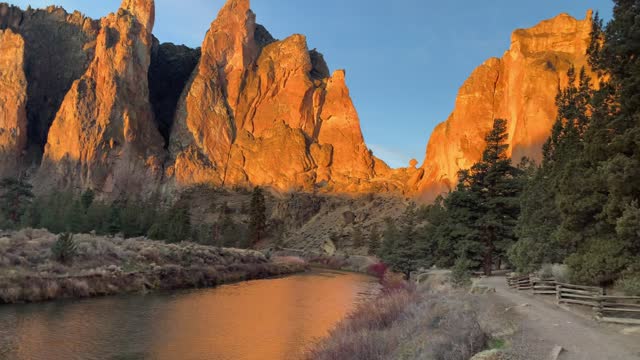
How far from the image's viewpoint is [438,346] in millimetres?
11156

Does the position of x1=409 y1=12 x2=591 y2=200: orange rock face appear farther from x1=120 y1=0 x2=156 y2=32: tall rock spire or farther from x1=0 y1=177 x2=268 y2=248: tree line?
x1=120 y1=0 x2=156 y2=32: tall rock spire

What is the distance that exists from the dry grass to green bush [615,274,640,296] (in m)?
4.80

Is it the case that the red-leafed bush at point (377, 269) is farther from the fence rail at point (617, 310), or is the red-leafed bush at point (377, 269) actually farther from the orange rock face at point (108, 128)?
the orange rock face at point (108, 128)

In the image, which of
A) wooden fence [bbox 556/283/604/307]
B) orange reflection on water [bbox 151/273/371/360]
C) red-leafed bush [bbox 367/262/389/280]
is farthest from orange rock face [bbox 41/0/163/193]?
wooden fence [bbox 556/283/604/307]

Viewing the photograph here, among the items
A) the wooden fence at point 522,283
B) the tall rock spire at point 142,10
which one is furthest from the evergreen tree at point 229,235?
the tall rock spire at point 142,10

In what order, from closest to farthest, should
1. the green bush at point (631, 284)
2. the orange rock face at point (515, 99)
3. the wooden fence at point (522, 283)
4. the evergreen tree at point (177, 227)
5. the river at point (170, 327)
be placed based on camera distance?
the green bush at point (631, 284) < the river at point (170, 327) < the wooden fence at point (522, 283) < the evergreen tree at point (177, 227) < the orange rock face at point (515, 99)

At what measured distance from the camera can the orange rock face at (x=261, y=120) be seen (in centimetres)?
13225

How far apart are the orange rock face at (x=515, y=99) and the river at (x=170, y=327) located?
6638 cm

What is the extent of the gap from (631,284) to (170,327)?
1810 centimetres

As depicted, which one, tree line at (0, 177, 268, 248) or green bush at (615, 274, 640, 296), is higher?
tree line at (0, 177, 268, 248)

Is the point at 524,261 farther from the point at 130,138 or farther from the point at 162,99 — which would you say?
the point at 162,99

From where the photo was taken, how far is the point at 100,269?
1293 inches

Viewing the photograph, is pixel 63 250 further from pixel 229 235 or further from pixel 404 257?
pixel 229 235

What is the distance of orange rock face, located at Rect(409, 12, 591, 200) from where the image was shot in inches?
3445
